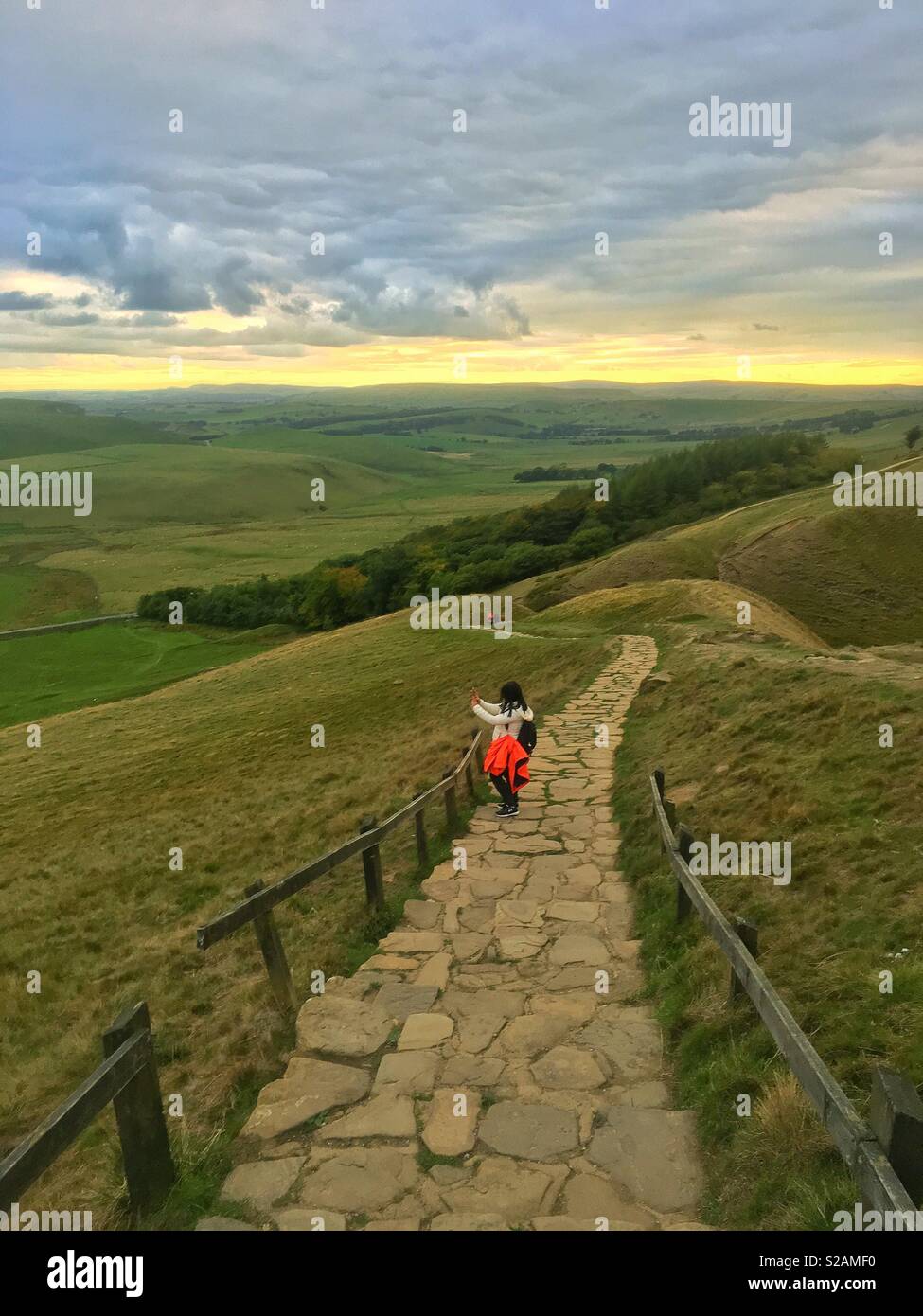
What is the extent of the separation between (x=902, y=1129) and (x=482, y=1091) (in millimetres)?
3033

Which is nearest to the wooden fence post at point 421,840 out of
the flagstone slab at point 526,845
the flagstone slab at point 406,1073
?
the flagstone slab at point 526,845

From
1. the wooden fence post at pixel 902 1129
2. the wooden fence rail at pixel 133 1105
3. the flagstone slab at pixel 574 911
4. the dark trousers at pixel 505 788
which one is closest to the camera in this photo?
the wooden fence post at pixel 902 1129

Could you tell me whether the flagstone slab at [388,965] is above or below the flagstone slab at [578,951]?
below

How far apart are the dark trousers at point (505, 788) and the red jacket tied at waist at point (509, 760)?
1.9 inches

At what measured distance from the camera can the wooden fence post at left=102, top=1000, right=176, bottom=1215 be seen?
4.61 meters

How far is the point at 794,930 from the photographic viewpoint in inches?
258

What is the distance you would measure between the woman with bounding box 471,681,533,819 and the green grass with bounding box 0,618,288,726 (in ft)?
128

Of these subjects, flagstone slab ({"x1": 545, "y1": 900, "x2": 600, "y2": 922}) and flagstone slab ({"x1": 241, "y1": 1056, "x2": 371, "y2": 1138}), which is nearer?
flagstone slab ({"x1": 241, "y1": 1056, "x2": 371, "y2": 1138})

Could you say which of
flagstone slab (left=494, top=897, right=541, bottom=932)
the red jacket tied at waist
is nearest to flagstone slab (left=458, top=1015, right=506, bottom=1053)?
flagstone slab (left=494, top=897, right=541, bottom=932)

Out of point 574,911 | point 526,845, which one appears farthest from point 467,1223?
point 526,845

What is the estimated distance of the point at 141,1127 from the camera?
4684 millimetres

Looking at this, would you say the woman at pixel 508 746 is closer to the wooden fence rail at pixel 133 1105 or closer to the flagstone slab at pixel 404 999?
the flagstone slab at pixel 404 999

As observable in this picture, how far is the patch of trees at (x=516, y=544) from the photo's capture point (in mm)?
70750

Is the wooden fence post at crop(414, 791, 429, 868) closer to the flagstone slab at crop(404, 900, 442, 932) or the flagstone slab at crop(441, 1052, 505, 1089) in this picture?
the flagstone slab at crop(404, 900, 442, 932)
